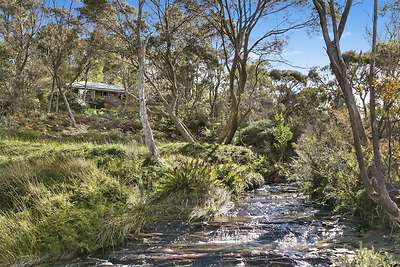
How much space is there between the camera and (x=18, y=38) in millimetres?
25875

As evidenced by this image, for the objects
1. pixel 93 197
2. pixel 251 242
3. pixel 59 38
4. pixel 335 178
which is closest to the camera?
pixel 251 242

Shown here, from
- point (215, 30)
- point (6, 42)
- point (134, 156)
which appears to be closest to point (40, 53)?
point (6, 42)

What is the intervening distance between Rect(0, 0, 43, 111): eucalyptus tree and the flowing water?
19.4 m

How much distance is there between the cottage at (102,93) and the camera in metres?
39.8

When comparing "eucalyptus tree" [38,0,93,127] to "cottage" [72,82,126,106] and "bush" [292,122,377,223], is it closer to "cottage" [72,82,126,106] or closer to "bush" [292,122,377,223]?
"cottage" [72,82,126,106]

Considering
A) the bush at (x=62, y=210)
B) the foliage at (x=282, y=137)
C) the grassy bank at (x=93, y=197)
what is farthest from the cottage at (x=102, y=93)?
the bush at (x=62, y=210)

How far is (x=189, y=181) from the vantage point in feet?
31.7

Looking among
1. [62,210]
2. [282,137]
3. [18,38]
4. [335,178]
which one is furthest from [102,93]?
[62,210]

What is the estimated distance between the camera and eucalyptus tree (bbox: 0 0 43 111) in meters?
24.2

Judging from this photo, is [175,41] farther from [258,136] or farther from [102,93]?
[102,93]

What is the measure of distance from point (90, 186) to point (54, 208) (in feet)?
3.66

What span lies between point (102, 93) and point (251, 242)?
4023cm

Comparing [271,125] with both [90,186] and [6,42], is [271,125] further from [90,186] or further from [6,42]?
[6,42]

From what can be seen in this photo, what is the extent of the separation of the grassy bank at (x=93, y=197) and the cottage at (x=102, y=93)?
91.5ft
